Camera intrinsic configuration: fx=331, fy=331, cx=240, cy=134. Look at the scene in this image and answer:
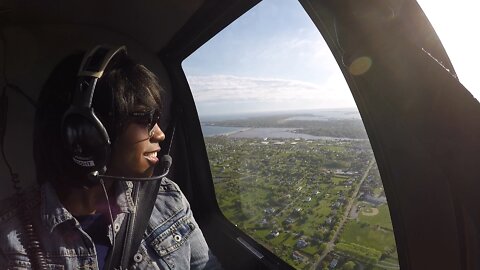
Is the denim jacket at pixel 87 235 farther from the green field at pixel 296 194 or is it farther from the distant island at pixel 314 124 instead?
the distant island at pixel 314 124

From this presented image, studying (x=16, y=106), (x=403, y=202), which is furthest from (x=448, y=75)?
(x=16, y=106)

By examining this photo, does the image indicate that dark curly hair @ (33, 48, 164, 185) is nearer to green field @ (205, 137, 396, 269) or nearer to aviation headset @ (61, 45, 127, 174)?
aviation headset @ (61, 45, 127, 174)

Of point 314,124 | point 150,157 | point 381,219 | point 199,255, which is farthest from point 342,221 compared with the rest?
point 150,157

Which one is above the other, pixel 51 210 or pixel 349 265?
pixel 51 210

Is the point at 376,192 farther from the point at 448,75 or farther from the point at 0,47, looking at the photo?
the point at 0,47

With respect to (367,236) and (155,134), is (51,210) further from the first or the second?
(367,236)

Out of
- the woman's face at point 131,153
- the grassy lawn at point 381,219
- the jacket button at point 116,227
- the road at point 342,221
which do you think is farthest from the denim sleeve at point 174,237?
the grassy lawn at point 381,219
